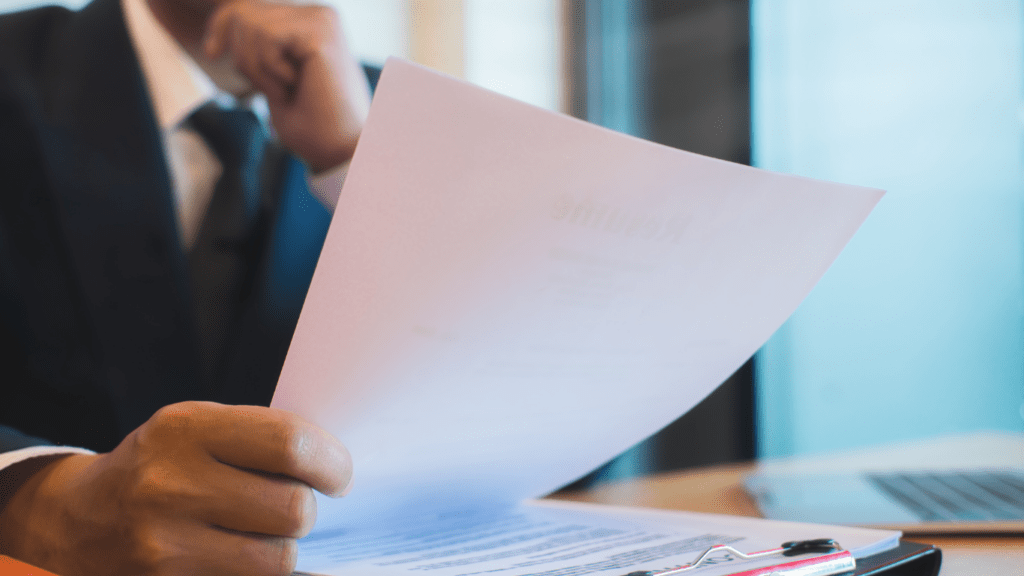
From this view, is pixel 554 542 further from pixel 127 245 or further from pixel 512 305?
pixel 127 245

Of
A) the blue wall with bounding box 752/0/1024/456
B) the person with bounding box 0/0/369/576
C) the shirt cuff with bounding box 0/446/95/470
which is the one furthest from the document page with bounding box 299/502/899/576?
the blue wall with bounding box 752/0/1024/456

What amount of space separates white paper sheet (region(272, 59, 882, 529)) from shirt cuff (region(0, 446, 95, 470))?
12cm

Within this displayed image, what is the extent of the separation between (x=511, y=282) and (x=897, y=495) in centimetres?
38

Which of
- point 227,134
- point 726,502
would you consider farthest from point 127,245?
point 726,502

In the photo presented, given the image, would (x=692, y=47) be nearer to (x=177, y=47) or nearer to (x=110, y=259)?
(x=177, y=47)

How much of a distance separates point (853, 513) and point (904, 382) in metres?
1.22

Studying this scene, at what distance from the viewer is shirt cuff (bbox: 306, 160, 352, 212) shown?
2.17 feet

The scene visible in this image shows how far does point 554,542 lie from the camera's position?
0.30 m

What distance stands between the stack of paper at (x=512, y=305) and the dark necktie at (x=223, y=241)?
0.40 meters

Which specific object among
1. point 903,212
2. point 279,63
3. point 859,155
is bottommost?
point 279,63

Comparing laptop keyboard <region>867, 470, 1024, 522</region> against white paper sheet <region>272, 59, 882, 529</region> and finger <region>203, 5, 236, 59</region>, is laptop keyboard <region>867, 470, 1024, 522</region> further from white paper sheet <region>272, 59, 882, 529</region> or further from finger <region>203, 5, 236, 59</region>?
finger <region>203, 5, 236, 59</region>

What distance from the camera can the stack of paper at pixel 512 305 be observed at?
0.22 m

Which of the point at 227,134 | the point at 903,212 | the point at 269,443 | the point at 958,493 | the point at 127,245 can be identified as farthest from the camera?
the point at 903,212

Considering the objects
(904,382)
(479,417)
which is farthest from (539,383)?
(904,382)
